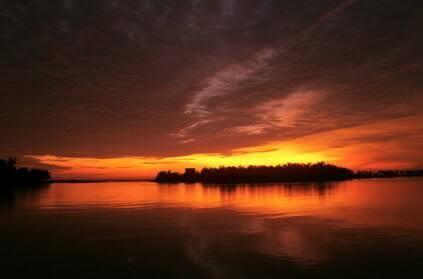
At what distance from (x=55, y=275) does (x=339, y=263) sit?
20.5m

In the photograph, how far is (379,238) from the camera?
37750mm

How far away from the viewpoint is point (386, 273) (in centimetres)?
2516

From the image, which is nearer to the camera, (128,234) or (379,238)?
(379,238)

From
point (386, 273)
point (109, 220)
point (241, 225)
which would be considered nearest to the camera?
point (386, 273)

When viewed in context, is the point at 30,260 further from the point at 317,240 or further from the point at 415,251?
the point at 415,251

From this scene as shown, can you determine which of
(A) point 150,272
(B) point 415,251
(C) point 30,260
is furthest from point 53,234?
(B) point 415,251

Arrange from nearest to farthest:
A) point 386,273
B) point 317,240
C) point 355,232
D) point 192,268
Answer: point 386,273
point 192,268
point 317,240
point 355,232

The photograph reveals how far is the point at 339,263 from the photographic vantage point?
27.7 m

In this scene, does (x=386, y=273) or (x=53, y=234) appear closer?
(x=386, y=273)

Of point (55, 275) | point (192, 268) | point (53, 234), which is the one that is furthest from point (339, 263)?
point (53, 234)

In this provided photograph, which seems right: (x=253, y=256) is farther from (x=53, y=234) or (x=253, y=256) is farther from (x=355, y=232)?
(x=53, y=234)

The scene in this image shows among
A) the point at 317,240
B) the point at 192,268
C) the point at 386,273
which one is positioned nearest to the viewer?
the point at 386,273

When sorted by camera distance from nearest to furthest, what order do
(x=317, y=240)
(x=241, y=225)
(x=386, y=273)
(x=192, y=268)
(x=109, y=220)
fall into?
(x=386, y=273) < (x=192, y=268) < (x=317, y=240) < (x=241, y=225) < (x=109, y=220)

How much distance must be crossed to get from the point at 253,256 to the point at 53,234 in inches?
987
